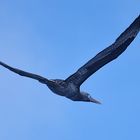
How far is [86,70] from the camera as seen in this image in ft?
56.7

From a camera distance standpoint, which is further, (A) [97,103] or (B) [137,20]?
(A) [97,103]

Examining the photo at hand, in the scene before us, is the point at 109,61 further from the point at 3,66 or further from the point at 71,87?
the point at 3,66

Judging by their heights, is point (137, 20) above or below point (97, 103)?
above

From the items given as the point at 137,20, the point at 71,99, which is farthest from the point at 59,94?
the point at 137,20

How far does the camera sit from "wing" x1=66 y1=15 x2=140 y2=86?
54.9 feet

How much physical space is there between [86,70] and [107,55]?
0.81 meters

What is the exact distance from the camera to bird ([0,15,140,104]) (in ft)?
55.0

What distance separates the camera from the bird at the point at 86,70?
1675 cm

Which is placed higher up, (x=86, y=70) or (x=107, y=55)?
(x=107, y=55)

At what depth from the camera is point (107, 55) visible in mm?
17016

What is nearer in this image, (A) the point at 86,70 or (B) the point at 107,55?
(B) the point at 107,55

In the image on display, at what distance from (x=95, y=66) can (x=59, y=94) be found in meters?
1.38

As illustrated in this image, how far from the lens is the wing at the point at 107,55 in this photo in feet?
54.9

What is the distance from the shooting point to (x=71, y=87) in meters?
17.4
